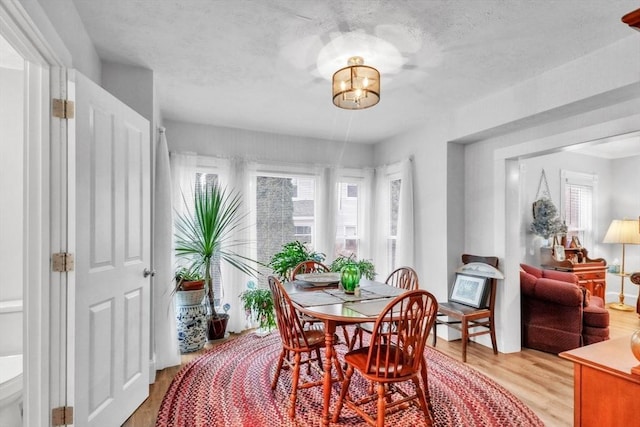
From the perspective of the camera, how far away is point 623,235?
17.2 feet

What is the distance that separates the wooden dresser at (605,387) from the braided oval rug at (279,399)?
998 mm

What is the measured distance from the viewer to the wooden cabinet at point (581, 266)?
4.75m

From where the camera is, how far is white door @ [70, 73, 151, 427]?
6.12ft

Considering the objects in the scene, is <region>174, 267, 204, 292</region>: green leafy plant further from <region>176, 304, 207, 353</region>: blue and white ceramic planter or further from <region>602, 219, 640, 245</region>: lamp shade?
<region>602, 219, 640, 245</region>: lamp shade

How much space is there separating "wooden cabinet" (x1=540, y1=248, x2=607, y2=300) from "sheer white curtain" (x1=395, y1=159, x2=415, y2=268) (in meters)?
2.07

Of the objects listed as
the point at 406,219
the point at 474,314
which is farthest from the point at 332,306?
the point at 406,219

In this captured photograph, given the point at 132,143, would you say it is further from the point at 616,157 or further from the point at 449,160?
the point at 616,157

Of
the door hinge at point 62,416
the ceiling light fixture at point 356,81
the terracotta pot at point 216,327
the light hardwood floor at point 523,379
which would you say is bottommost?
the light hardwood floor at point 523,379

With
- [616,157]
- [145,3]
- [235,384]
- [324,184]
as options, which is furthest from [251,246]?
[616,157]

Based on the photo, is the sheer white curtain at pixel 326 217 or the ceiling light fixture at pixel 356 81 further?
the sheer white curtain at pixel 326 217

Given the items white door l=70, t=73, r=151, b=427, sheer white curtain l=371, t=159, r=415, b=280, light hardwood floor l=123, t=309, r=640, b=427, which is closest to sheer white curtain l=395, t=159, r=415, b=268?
sheer white curtain l=371, t=159, r=415, b=280

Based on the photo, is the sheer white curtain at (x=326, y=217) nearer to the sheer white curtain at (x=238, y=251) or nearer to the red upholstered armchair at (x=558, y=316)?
the sheer white curtain at (x=238, y=251)

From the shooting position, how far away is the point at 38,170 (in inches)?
67.7

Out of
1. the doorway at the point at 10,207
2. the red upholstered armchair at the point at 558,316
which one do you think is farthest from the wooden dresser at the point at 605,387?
the doorway at the point at 10,207
